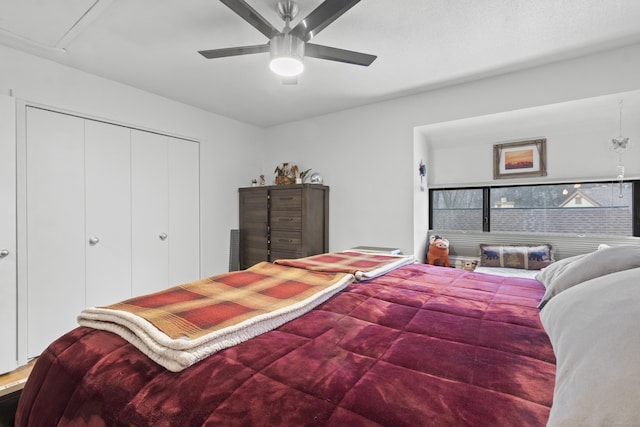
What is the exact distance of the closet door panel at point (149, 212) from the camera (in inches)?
122

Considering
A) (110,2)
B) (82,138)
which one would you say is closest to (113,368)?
(110,2)

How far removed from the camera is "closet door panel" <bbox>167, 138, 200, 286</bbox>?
11.3 feet

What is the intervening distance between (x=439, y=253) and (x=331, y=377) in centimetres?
291

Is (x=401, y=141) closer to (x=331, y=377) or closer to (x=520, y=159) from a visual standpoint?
(x=520, y=159)

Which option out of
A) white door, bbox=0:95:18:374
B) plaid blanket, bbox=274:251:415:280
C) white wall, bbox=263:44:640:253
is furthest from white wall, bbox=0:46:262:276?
plaid blanket, bbox=274:251:415:280

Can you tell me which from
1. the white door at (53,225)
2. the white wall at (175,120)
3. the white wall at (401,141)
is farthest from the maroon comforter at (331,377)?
the white wall at (175,120)

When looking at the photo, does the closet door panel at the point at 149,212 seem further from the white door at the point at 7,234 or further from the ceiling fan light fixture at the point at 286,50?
the ceiling fan light fixture at the point at 286,50

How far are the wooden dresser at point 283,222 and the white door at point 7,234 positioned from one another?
2.25 metres

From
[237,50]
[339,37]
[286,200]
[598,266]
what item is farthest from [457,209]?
[237,50]

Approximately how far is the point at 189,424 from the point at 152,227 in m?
3.07

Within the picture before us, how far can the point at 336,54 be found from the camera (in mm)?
1916

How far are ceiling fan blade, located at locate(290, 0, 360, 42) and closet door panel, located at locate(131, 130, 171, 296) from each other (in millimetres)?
2268

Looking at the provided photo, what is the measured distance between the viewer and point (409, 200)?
129 inches

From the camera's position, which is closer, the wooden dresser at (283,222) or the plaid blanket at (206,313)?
the plaid blanket at (206,313)
